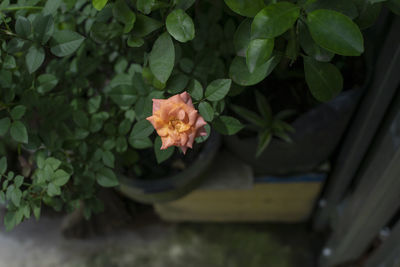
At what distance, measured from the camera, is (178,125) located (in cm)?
46

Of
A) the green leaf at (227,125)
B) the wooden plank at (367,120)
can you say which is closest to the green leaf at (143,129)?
the green leaf at (227,125)

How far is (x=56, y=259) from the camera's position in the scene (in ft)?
4.57

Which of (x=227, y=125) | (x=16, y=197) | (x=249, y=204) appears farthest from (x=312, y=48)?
(x=249, y=204)

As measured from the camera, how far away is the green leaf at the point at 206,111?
51 cm

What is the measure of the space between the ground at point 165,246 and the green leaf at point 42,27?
101 cm

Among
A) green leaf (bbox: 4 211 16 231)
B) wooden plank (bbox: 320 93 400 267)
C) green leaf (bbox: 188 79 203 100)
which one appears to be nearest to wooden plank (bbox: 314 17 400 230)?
wooden plank (bbox: 320 93 400 267)

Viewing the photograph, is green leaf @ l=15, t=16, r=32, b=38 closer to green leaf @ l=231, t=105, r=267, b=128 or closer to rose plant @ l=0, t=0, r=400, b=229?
rose plant @ l=0, t=0, r=400, b=229

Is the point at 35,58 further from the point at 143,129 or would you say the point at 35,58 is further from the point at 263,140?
the point at 263,140

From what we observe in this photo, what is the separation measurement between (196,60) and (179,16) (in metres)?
0.21

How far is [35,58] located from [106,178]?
0.24 meters

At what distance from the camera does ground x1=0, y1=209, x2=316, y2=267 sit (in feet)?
4.38

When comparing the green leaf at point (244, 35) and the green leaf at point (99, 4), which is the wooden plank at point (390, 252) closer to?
the green leaf at point (244, 35)

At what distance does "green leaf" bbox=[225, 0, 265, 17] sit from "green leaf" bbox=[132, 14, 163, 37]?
12cm

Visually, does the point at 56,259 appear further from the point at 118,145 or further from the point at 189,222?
the point at 118,145
